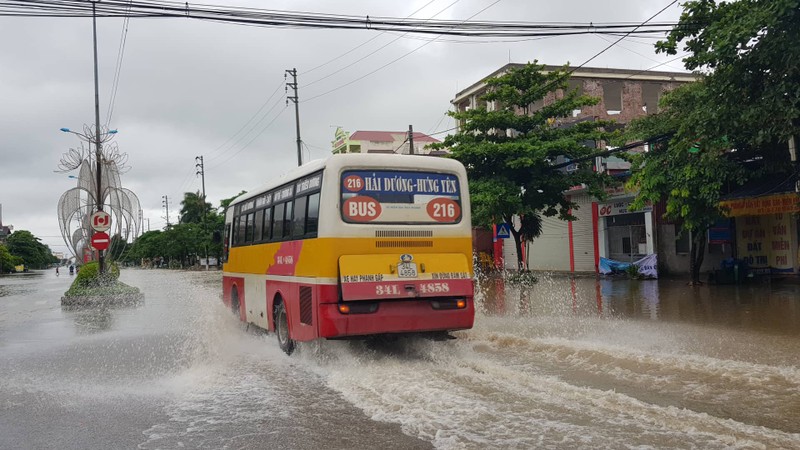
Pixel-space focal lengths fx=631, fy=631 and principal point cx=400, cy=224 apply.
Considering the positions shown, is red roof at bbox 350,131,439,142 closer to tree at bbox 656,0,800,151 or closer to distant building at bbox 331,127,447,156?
distant building at bbox 331,127,447,156

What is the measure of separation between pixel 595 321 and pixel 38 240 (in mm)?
113916

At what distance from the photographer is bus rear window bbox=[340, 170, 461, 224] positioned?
27.4 ft

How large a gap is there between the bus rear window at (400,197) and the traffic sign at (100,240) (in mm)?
15068

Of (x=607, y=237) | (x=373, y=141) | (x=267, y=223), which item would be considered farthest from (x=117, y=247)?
(x=373, y=141)

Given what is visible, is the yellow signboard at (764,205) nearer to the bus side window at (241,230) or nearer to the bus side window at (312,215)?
the bus side window at (241,230)

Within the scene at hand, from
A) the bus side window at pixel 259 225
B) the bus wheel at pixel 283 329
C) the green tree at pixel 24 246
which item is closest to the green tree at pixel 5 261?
the green tree at pixel 24 246

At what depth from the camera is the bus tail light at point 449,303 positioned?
338 inches

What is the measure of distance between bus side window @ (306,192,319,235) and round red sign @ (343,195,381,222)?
0.44 metres

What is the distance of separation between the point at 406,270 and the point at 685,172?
11438mm

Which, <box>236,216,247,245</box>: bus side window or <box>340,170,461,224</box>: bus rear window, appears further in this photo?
<box>236,216,247,245</box>: bus side window

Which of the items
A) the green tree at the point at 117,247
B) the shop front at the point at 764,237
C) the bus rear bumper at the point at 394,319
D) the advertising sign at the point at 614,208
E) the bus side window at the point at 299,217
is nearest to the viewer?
the bus rear bumper at the point at 394,319

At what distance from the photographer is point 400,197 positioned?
8.62 metres

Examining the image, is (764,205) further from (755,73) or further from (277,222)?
(277,222)

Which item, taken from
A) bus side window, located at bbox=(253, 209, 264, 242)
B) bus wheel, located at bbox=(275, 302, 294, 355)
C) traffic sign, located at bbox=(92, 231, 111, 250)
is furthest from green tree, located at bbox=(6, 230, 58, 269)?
bus wheel, located at bbox=(275, 302, 294, 355)
